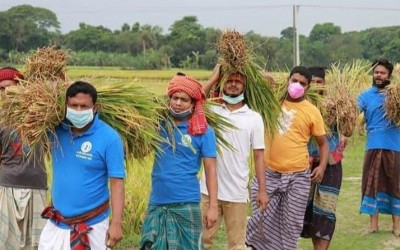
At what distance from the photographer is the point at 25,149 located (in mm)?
4996

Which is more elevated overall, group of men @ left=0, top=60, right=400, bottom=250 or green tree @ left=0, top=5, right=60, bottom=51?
green tree @ left=0, top=5, right=60, bottom=51

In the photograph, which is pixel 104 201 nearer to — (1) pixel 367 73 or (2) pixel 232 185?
(2) pixel 232 185

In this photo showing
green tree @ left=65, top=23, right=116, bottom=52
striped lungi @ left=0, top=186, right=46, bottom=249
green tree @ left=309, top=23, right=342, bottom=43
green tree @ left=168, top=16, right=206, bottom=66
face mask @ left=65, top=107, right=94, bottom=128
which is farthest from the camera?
green tree @ left=309, top=23, right=342, bottom=43

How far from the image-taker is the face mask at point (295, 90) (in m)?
5.82

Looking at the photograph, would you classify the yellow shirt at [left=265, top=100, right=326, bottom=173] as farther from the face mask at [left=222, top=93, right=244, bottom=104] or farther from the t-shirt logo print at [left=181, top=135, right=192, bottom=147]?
the t-shirt logo print at [left=181, top=135, right=192, bottom=147]

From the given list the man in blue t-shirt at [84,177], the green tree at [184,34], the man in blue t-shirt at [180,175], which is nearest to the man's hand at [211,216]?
the man in blue t-shirt at [180,175]

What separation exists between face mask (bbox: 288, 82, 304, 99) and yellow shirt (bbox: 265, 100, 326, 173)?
3.4 inches

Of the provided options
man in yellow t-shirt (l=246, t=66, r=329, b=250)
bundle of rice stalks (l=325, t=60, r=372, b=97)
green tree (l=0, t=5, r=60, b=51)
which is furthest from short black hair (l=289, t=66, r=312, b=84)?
green tree (l=0, t=5, r=60, b=51)

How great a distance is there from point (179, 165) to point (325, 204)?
7.01 ft

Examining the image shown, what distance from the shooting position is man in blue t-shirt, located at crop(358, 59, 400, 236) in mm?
7398

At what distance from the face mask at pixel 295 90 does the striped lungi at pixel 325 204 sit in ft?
2.82

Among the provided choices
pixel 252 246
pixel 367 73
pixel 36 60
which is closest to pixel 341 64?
pixel 367 73

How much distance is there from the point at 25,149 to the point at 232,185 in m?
1.50

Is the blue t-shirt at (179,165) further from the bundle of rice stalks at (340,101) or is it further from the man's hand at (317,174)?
the bundle of rice stalks at (340,101)
